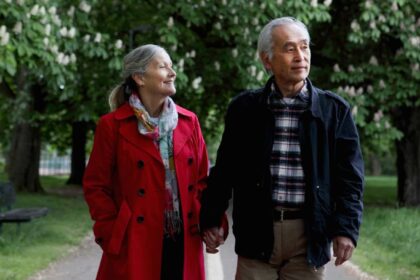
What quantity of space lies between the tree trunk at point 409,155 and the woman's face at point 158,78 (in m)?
14.7

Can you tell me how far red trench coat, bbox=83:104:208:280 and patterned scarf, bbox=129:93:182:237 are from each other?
0.03 metres

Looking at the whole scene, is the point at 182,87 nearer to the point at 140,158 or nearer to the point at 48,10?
the point at 48,10

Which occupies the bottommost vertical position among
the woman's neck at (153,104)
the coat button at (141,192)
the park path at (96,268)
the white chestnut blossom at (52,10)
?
the park path at (96,268)

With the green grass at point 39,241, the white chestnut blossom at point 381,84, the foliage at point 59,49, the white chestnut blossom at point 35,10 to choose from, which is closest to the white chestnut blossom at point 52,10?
the foliage at point 59,49

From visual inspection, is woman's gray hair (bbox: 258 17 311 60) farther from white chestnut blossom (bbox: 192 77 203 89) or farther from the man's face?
white chestnut blossom (bbox: 192 77 203 89)

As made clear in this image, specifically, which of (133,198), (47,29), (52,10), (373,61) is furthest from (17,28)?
(373,61)

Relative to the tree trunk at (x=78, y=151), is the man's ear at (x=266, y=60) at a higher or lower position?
higher

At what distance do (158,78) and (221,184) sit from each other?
2.32 feet

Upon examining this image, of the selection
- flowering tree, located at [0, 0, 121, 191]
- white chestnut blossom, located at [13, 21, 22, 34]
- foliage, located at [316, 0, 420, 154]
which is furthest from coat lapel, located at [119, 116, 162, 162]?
foliage, located at [316, 0, 420, 154]

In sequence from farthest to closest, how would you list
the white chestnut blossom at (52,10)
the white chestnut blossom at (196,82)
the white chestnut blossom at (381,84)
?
the white chestnut blossom at (381,84), the white chestnut blossom at (196,82), the white chestnut blossom at (52,10)

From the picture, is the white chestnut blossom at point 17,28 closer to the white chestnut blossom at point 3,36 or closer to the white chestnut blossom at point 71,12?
the white chestnut blossom at point 3,36

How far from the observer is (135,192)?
428 centimetres

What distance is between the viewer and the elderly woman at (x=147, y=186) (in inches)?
168

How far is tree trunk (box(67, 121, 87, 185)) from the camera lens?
96.4 feet
